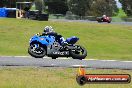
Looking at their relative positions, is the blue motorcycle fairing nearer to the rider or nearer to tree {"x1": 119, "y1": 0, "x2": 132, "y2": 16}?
the rider

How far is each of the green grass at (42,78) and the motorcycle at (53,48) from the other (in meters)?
0.73

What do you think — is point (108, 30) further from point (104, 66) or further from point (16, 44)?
point (104, 66)

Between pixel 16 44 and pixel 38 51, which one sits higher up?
pixel 38 51

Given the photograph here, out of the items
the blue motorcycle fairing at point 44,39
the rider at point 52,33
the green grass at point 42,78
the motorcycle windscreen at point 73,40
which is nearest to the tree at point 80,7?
the green grass at point 42,78

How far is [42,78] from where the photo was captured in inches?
551

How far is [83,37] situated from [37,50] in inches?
930

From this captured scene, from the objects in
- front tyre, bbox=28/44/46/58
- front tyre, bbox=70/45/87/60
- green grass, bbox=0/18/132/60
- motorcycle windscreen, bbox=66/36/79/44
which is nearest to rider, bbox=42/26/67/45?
motorcycle windscreen, bbox=66/36/79/44

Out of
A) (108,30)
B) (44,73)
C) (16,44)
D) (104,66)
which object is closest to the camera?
(44,73)

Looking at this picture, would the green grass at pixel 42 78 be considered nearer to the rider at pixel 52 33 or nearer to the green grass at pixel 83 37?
the rider at pixel 52 33

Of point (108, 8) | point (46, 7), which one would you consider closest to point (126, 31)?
point (108, 8)

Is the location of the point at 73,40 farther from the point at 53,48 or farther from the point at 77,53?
the point at 53,48

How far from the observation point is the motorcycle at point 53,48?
1577 centimetres

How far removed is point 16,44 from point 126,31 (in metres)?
15.9

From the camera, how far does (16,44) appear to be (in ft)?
111
